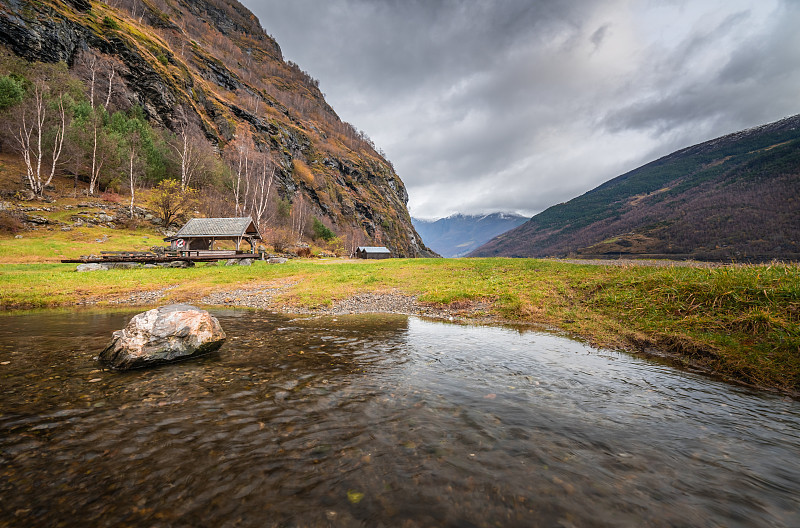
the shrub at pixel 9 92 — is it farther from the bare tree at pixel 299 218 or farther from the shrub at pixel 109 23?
the bare tree at pixel 299 218

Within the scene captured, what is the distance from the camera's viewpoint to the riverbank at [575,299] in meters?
8.76

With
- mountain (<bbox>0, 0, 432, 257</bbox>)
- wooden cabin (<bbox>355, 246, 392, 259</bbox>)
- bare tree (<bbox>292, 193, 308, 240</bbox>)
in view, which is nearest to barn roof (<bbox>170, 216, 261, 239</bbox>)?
mountain (<bbox>0, 0, 432, 257</bbox>)

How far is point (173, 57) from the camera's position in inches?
4063

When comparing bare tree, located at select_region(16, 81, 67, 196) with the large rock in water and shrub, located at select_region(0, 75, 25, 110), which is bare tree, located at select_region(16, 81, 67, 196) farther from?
the large rock in water

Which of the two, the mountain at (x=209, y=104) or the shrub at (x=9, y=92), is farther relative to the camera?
the mountain at (x=209, y=104)

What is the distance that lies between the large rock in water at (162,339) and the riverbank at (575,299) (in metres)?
7.46

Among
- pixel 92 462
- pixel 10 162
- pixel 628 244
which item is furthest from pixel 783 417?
pixel 628 244

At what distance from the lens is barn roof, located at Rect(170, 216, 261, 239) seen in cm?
4212

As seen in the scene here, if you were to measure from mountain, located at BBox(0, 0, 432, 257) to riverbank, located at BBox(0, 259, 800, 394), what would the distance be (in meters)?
47.5

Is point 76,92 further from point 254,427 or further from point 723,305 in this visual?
point 723,305

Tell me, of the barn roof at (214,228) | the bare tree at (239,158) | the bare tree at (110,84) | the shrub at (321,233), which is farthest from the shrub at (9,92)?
the shrub at (321,233)

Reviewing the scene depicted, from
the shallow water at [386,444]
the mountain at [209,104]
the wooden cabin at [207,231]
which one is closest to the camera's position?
the shallow water at [386,444]

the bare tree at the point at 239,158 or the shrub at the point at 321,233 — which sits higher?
the bare tree at the point at 239,158

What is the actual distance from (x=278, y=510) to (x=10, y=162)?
81.8m
